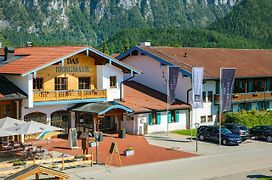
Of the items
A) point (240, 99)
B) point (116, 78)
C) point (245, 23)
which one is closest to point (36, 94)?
point (116, 78)

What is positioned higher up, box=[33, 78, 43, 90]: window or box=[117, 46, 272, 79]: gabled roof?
box=[117, 46, 272, 79]: gabled roof

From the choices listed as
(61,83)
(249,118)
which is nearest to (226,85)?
(249,118)

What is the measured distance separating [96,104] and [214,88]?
13003mm

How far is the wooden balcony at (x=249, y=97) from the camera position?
46.7 meters

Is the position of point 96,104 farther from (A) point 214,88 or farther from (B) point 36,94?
(A) point 214,88

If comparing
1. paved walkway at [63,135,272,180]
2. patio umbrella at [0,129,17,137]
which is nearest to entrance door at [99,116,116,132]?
paved walkway at [63,135,272,180]

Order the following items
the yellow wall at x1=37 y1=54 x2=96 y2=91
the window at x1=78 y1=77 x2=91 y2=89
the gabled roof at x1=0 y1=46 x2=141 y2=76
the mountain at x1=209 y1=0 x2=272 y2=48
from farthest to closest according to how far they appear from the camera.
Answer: the mountain at x1=209 y1=0 x2=272 y2=48 < the window at x1=78 y1=77 x2=91 y2=89 < the yellow wall at x1=37 y1=54 x2=96 y2=91 < the gabled roof at x1=0 y1=46 x2=141 y2=76

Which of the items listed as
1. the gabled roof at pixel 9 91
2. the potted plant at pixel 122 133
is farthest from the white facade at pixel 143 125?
the gabled roof at pixel 9 91

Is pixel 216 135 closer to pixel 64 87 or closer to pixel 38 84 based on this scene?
pixel 64 87

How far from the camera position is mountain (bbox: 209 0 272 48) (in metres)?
170

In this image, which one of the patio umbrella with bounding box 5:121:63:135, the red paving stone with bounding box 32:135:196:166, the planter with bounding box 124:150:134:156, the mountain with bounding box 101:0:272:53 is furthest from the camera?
the mountain with bounding box 101:0:272:53

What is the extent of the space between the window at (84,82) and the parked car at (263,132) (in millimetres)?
12669

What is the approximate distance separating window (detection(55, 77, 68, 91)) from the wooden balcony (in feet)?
48.7

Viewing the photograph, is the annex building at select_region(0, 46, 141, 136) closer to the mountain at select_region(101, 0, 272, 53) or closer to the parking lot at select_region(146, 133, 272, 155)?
the parking lot at select_region(146, 133, 272, 155)
